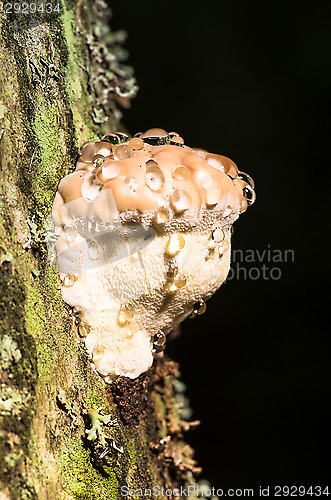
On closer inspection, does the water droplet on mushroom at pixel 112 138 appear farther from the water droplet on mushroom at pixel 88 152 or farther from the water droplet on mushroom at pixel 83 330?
the water droplet on mushroom at pixel 83 330

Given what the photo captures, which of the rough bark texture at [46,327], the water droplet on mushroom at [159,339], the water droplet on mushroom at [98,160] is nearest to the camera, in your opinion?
the rough bark texture at [46,327]

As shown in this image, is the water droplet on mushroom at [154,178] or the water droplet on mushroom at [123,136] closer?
the water droplet on mushroom at [154,178]

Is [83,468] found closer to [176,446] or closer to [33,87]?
[176,446]

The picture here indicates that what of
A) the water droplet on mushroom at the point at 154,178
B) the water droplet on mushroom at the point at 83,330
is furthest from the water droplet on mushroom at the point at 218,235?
the water droplet on mushroom at the point at 83,330

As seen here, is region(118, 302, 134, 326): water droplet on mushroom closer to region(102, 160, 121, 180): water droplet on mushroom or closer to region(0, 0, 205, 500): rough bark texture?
region(0, 0, 205, 500): rough bark texture

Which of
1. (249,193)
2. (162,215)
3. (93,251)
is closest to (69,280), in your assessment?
(93,251)

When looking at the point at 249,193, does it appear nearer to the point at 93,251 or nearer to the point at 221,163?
the point at 221,163
